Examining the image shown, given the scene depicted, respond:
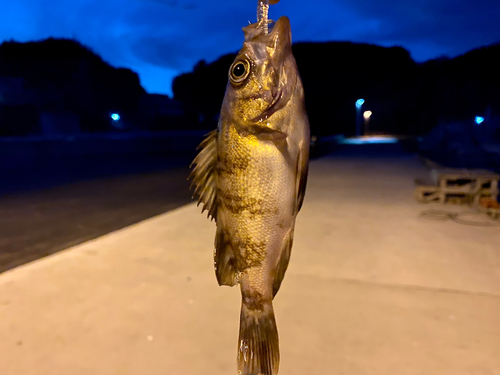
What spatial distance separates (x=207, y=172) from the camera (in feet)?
4.60

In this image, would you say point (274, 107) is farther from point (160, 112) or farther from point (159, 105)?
point (159, 105)

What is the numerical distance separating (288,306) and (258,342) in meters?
1.62

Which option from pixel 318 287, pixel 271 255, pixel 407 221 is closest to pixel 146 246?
pixel 318 287

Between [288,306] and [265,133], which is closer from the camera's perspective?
[265,133]

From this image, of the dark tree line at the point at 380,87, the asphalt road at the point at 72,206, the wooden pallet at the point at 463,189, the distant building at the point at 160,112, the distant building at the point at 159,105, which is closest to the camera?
the asphalt road at the point at 72,206

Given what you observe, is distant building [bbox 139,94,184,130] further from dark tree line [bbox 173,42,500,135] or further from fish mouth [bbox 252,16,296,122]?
fish mouth [bbox 252,16,296,122]

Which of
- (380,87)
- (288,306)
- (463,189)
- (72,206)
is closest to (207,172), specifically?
(288,306)

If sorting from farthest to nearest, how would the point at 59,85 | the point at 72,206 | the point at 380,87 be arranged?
the point at 380,87, the point at 59,85, the point at 72,206

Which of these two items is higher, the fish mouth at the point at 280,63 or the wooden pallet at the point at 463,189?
the fish mouth at the point at 280,63

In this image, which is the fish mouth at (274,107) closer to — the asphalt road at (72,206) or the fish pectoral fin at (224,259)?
the fish pectoral fin at (224,259)

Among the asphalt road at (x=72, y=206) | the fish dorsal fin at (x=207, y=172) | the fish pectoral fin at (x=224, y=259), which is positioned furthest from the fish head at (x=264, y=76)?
the asphalt road at (x=72, y=206)

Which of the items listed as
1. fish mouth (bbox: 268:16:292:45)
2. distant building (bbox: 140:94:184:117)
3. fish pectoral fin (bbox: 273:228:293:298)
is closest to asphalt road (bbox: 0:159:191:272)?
fish pectoral fin (bbox: 273:228:293:298)

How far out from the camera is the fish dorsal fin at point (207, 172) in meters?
1.36

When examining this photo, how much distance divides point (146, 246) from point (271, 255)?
357cm
